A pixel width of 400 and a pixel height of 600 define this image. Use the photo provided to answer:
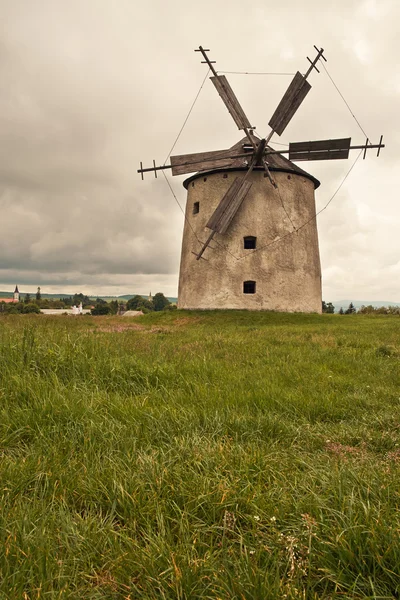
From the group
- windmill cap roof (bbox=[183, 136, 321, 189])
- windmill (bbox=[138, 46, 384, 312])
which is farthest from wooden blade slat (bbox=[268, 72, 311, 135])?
windmill cap roof (bbox=[183, 136, 321, 189])

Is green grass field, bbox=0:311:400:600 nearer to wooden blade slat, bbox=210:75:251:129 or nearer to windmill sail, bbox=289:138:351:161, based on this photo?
windmill sail, bbox=289:138:351:161

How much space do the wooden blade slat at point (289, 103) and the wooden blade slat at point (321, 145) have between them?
1442 millimetres

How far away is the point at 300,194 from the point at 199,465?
829 inches

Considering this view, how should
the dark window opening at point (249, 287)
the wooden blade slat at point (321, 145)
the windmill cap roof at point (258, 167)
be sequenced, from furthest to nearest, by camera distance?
the dark window opening at point (249, 287)
the windmill cap roof at point (258, 167)
the wooden blade slat at point (321, 145)

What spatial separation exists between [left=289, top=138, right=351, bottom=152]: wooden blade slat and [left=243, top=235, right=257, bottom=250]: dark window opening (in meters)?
4.84

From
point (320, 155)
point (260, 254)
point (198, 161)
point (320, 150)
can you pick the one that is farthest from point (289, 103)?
point (260, 254)

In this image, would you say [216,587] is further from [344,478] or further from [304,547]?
[344,478]

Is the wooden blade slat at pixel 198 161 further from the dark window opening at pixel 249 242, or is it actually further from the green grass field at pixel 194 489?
the green grass field at pixel 194 489

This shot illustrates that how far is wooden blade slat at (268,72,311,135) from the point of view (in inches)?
787

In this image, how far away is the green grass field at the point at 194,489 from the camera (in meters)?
1.64

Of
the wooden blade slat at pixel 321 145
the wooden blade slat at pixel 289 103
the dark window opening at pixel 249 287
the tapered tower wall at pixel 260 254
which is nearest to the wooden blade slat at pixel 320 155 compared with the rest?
the wooden blade slat at pixel 321 145

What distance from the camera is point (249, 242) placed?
21922 mm

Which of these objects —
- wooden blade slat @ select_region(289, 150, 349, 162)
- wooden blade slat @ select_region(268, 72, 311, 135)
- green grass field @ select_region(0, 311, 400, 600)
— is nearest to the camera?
green grass field @ select_region(0, 311, 400, 600)

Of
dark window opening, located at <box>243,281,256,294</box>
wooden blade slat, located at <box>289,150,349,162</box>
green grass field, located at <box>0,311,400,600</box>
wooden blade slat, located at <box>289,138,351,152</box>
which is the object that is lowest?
green grass field, located at <box>0,311,400,600</box>
